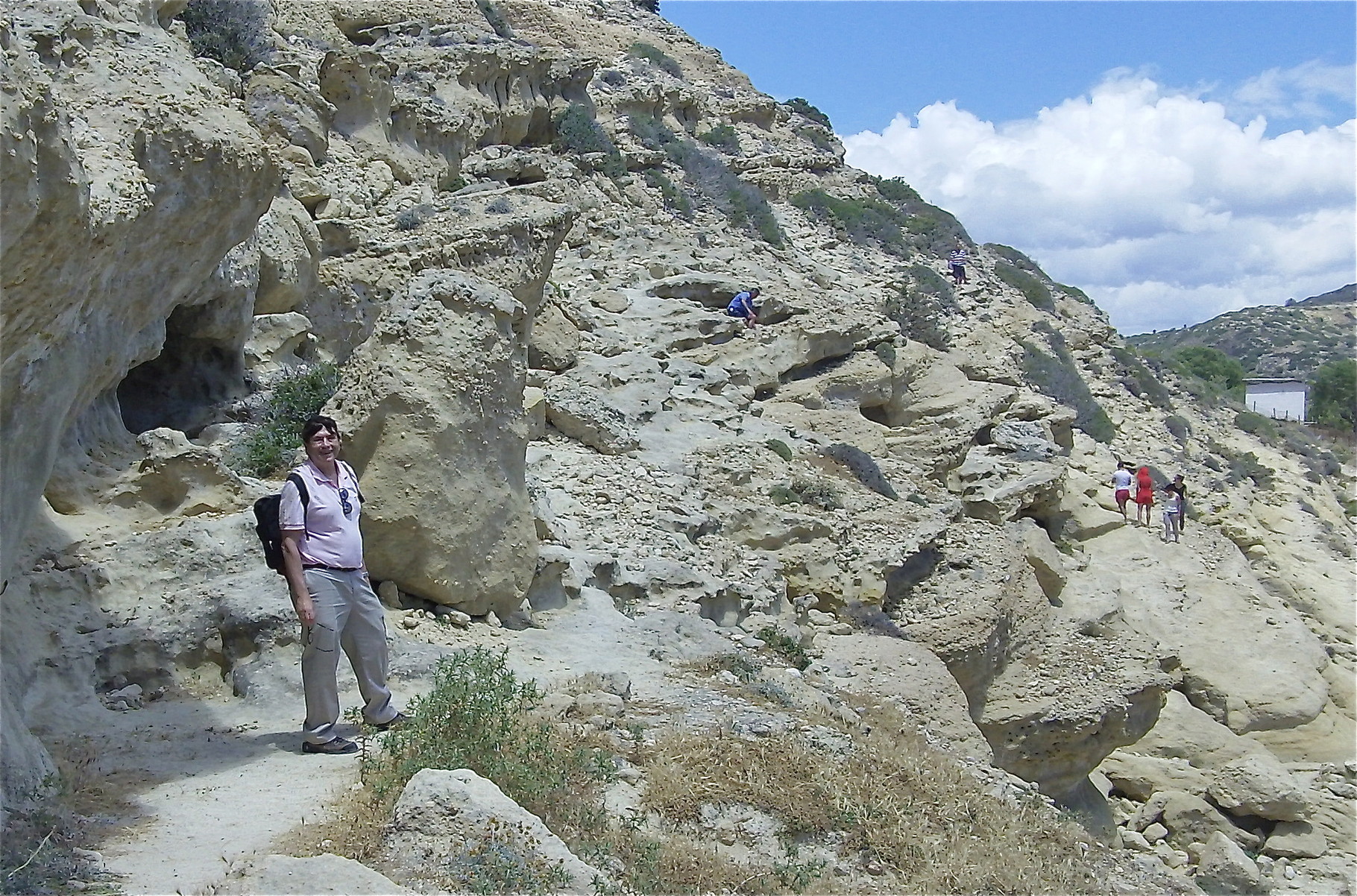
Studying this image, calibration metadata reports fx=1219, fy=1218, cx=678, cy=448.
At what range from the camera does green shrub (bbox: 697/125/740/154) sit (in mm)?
29141

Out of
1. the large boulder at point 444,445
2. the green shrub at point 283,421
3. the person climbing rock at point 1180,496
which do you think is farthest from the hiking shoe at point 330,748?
the person climbing rock at point 1180,496

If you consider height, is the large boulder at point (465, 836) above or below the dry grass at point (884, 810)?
above

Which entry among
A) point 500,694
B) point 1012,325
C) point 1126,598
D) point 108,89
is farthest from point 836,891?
point 1012,325

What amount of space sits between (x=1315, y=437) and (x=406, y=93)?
25406mm

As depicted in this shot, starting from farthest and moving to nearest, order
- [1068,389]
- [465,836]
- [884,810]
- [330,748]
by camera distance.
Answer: [1068,389]
[330,748]
[884,810]
[465,836]

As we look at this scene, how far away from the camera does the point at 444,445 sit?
6824 millimetres

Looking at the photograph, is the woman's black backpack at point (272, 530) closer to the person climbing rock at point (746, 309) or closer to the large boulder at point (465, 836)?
the large boulder at point (465, 836)

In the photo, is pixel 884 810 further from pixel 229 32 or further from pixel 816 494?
pixel 229 32

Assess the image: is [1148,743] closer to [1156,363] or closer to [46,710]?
[46,710]

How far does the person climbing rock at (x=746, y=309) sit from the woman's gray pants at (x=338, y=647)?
983cm

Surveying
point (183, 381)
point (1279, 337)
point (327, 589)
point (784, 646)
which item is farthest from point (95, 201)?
point (1279, 337)

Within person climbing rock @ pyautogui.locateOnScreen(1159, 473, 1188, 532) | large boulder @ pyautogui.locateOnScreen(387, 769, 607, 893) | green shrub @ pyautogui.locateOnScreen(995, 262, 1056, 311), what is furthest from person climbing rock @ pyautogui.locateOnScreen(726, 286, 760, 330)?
green shrub @ pyautogui.locateOnScreen(995, 262, 1056, 311)

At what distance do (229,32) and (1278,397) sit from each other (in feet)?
127

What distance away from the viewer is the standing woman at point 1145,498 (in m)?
16.9
